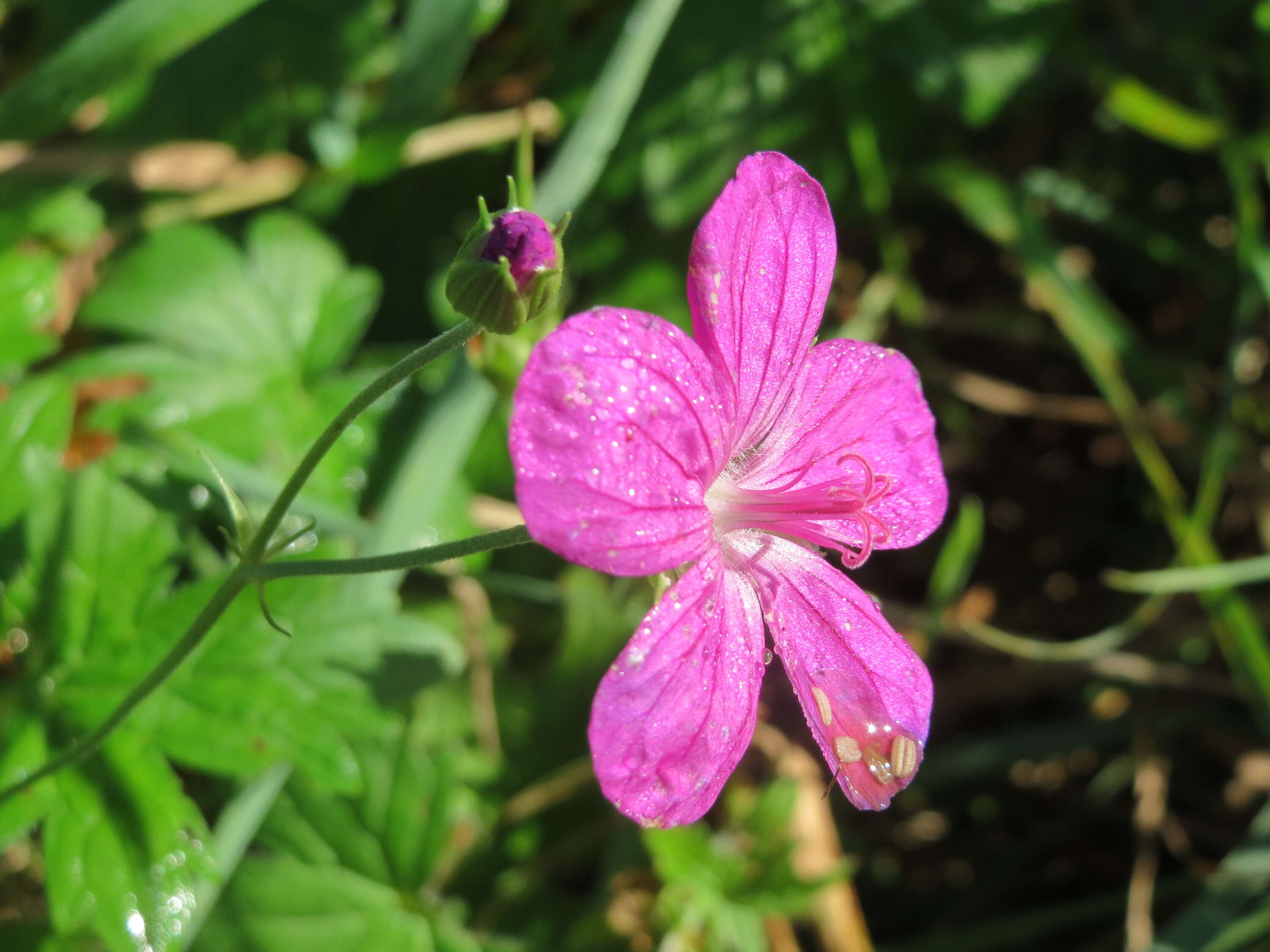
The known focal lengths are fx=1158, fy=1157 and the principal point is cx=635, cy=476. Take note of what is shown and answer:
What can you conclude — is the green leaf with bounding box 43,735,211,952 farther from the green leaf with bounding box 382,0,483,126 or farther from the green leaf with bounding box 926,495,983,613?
the green leaf with bounding box 926,495,983,613

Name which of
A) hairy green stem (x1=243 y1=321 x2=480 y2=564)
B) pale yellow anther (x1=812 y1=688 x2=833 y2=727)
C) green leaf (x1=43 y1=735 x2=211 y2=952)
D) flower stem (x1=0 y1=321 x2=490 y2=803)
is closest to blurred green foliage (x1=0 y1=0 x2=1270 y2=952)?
green leaf (x1=43 y1=735 x2=211 y2=952)

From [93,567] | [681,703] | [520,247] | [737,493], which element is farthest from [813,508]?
[93,567]

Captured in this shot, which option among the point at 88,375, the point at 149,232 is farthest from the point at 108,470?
the point at 149,232

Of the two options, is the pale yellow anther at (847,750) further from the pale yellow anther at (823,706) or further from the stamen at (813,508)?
the stamen at (813,508)

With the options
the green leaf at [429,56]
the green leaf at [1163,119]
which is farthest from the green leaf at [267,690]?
the green leaf at [1163,119]

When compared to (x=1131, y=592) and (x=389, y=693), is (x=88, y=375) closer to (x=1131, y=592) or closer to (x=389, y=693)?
(x=389, y=693)

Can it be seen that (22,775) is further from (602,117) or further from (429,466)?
(602,117)
